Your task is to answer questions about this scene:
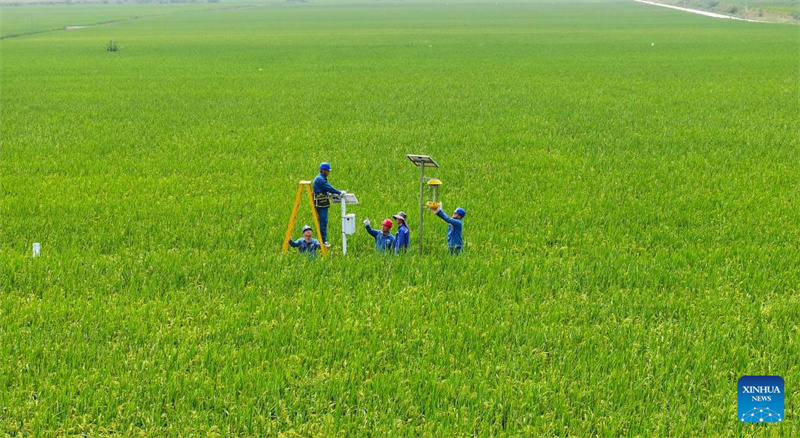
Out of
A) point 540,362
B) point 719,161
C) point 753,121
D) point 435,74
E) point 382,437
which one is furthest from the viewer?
point 435,74

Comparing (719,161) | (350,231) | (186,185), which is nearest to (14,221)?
(186,185)

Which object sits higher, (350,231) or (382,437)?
(350,231)

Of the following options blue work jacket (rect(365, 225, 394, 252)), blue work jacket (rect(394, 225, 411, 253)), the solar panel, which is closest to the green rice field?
blue work jacket (rect(394, 225, 411, 253))

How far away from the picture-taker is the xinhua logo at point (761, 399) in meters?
6.41

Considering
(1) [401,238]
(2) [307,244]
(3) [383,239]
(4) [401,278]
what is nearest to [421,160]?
(1) [401,238]

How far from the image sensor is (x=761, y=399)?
21.8 ft

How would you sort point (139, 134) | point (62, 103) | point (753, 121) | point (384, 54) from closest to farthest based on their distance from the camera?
1. point (139, 134)
2. point (753, 121)
3. point (62, 103)
4. point (384, 54)

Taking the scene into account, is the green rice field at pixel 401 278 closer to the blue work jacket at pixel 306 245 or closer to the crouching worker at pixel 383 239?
the blue work jacket at pixel 306 245

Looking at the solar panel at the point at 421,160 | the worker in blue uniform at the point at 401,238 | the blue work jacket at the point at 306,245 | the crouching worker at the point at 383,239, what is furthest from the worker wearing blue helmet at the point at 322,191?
the solar panel at the point at 421,160

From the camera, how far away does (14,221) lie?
491 inches

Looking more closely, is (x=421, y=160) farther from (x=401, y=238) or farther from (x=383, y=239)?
(x=383, y=239)

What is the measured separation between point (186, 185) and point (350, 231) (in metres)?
6.57

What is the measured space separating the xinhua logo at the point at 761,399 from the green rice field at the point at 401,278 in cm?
10

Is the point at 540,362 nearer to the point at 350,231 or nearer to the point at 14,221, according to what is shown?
the point at 350,231
